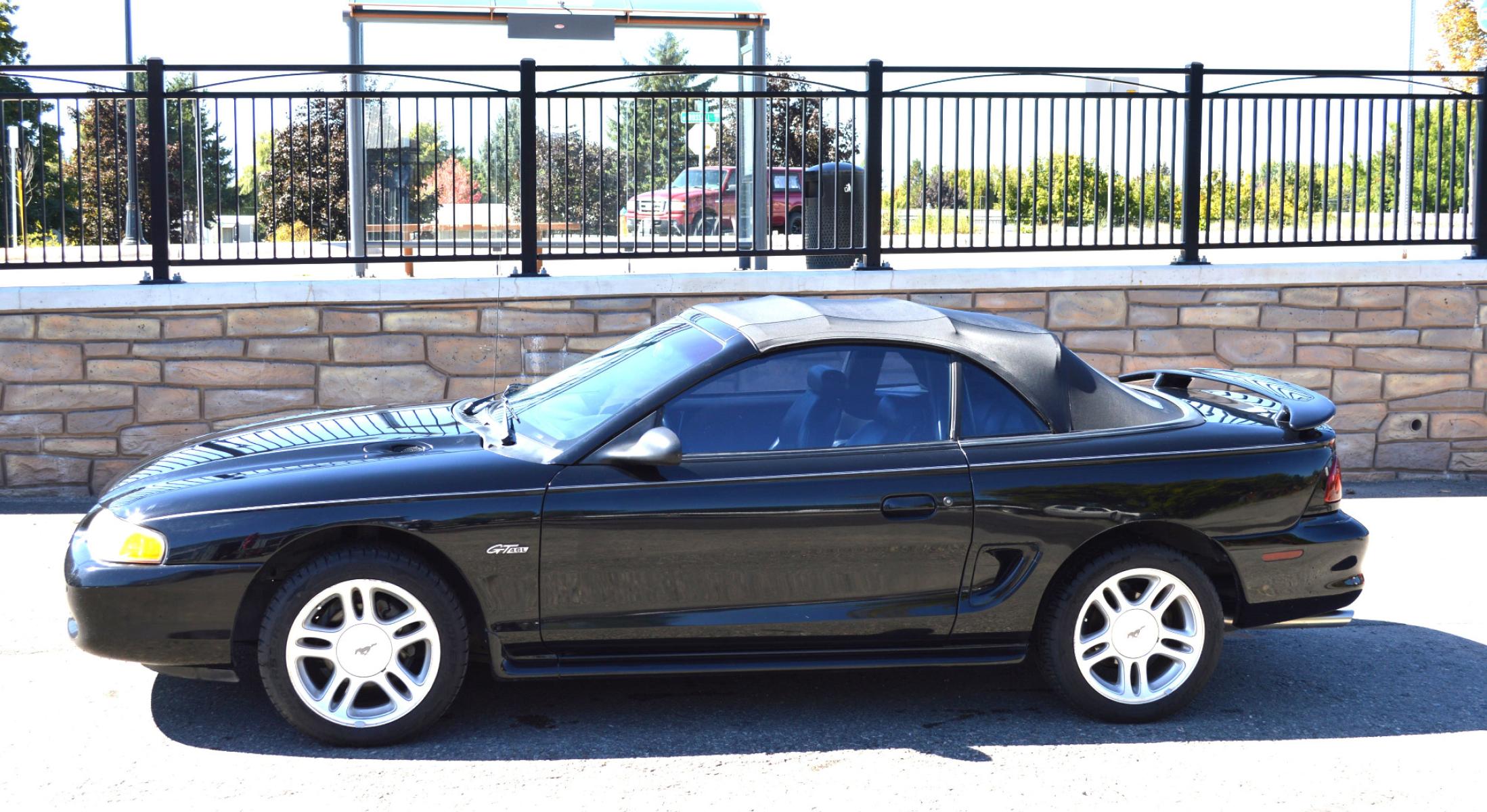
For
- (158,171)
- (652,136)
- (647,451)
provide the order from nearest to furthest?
(647,451)
(158,171)
(652,136)

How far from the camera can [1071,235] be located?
30.8ft

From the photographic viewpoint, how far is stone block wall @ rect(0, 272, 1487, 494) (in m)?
8.26

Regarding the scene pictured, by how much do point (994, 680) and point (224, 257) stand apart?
17.9 ft

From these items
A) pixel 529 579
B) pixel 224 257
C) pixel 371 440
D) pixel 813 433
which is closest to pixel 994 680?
pixel 813 433

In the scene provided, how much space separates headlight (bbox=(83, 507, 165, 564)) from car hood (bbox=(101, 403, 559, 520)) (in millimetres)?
46

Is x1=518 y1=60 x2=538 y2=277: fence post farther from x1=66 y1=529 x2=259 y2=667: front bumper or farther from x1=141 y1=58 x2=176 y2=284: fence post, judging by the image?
x1=66 y1=529 x2=259 y2=667: front bumper

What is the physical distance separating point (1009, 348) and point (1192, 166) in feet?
16.2

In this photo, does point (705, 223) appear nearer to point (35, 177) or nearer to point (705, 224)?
point (705, 224)

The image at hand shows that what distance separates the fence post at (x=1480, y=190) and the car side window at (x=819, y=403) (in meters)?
6.29

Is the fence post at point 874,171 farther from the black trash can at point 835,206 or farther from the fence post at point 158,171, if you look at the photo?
the fence post at point 158,171

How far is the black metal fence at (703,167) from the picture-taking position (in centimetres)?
853

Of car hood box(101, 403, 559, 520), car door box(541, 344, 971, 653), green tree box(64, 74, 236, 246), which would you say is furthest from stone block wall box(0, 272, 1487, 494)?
car door box(541, 344, 971, 653)

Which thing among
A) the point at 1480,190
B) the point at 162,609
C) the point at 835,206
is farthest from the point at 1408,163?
the point at 162,609

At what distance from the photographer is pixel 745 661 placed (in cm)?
460
